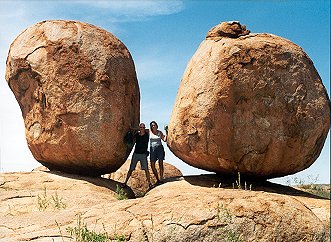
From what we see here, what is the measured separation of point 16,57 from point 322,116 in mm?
7092

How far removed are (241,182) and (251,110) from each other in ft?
5.52

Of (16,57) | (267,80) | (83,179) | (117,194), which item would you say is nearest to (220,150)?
(267,80)

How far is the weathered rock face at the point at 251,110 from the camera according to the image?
984 centimetres

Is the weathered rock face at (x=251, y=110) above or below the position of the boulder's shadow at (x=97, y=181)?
above

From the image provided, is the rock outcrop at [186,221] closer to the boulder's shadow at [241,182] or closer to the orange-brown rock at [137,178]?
the boulder's shadow at [241,182]

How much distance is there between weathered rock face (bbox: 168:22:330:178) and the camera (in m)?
9.84

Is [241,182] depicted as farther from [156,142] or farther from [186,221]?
[186,221]

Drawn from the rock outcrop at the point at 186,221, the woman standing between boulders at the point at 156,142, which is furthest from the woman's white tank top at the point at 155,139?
the rock outcrop at the point at 186,221

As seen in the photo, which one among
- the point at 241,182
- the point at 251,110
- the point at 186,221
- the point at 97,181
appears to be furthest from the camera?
the point at 97,181

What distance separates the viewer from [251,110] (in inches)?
388

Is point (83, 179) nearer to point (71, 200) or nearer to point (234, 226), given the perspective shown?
point (71, 200)

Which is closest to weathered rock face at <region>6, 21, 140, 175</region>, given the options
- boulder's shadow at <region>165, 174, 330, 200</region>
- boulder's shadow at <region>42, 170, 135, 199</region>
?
boulder's shadow at <region>42, 170, 135, 199</region>

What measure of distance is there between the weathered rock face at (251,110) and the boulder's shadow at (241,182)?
0.31 meters

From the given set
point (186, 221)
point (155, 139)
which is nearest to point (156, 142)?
point (155, 139)
